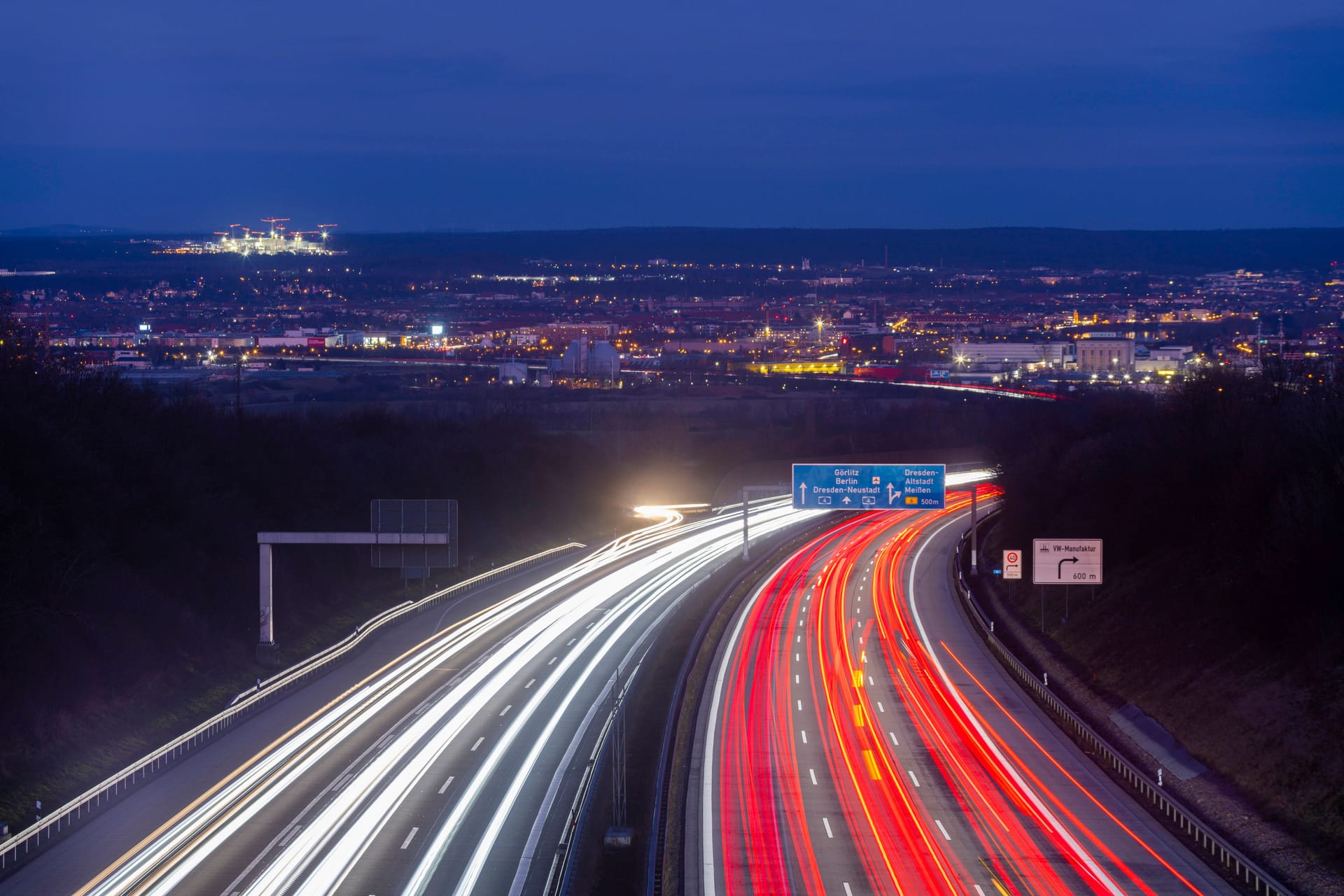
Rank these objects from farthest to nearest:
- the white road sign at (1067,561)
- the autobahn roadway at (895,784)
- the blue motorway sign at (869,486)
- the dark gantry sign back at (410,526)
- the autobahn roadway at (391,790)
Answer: the blue motorway sign at (869,486) < the white road sign at (1067,561) < the dark gantry sign back at (410,526) < the autobahn roadway at (895,784) < the autobahn roadway at (391,790)

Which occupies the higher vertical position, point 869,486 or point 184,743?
point 869,486

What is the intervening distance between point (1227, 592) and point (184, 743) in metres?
18.0

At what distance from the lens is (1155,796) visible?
17641 mm

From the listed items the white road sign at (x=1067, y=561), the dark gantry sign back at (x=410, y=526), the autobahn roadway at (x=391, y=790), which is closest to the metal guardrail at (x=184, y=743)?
the autobahn roadway at (x=391, y=790)

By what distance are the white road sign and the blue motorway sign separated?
416 cm

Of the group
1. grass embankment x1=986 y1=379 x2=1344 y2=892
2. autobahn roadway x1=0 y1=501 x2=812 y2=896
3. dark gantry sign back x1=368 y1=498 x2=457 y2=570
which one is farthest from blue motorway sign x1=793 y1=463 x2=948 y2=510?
dark gantry sign back x1=368 y1=498 x2=457 y2=570

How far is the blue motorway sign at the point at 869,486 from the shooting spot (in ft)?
105

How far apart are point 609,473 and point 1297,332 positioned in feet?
237

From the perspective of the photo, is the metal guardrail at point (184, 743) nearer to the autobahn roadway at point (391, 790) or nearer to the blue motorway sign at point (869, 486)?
the autobahn roadway at point (391, 790)

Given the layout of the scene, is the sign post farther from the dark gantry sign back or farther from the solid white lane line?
the dark gantry sign back

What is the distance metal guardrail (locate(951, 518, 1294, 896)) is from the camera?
14562 mm

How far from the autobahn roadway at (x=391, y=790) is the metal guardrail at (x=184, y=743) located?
26 centimetres

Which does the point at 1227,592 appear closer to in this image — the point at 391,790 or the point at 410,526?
the point at 391,790

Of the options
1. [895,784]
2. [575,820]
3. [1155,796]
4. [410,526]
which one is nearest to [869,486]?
[410,526]
